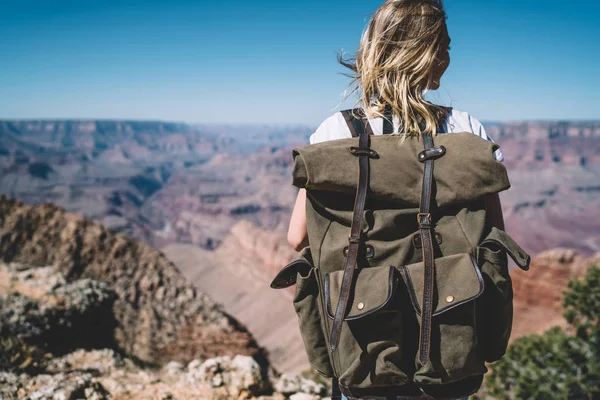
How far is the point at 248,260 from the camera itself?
5184cm

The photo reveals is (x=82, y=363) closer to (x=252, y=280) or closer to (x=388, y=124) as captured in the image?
Answer: (x=388, y=124)

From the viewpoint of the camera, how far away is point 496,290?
1.41 m

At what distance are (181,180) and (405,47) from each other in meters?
191

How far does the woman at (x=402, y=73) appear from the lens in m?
1.49

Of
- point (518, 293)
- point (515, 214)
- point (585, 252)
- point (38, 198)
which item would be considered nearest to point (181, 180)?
point (38, 198)

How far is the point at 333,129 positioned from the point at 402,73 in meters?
0.30

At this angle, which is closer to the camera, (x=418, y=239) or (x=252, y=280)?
(x=418, y=239)

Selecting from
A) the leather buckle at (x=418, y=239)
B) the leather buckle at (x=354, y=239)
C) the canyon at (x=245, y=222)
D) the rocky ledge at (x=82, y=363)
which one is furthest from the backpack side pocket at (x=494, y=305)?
the canyon at (x=245, y=222)

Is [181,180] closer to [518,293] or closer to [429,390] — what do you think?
[518,293]

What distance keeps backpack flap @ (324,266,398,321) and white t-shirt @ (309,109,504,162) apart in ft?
1.60

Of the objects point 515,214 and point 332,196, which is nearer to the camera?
point 332,196

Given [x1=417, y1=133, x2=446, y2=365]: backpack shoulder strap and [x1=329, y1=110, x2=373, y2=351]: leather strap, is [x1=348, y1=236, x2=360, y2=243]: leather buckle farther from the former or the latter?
[x1=417, y1=133, x2=446, y2=365]: backpack shoulder strap

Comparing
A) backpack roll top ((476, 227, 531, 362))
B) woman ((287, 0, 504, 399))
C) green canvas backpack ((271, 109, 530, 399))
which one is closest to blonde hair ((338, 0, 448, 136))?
woman ((287, 0, 504, 399))

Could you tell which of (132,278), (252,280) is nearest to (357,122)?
(132,278)
